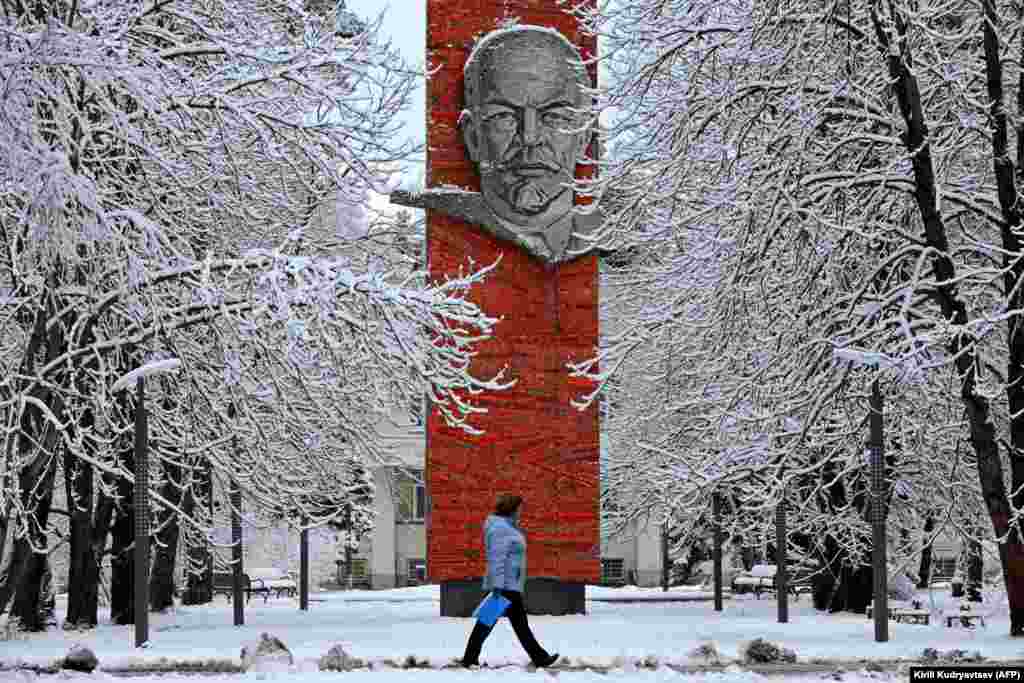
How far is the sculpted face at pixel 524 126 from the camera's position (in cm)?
2725

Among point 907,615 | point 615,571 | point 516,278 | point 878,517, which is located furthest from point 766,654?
point 615,571

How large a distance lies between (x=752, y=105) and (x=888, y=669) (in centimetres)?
747

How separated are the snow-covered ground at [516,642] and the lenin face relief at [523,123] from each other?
614cm

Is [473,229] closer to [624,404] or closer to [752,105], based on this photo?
[752,105]

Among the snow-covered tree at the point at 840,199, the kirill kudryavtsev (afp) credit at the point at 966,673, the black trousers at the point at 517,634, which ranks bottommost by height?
the kirill kudryavtsev (afp) credit at the point at 966,673

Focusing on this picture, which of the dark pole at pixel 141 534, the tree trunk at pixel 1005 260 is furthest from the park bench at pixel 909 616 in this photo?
the dark pole at pixel 141 534

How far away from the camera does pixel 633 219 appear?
20891 mm

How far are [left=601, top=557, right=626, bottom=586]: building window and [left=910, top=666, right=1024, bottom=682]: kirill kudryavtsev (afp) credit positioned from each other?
48444 millimetres

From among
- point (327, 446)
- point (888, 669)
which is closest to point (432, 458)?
point (327, 446)

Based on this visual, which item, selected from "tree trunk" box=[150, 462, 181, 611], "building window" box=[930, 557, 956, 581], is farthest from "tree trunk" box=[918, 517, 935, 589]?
"tree trunk" box=[150, 462, 181, 611]

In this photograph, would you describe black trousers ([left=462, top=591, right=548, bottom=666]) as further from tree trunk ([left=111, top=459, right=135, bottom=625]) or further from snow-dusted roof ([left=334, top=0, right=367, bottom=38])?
snow-dusted roof ([left=334, top=0, right=367, bottom=38])

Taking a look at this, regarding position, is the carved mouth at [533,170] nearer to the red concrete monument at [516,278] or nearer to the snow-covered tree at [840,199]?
the red concrete monument at [516,278]

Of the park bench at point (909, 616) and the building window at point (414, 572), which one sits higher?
the building window at point (414, 572)

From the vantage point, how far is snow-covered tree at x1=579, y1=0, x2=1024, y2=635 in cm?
1761
